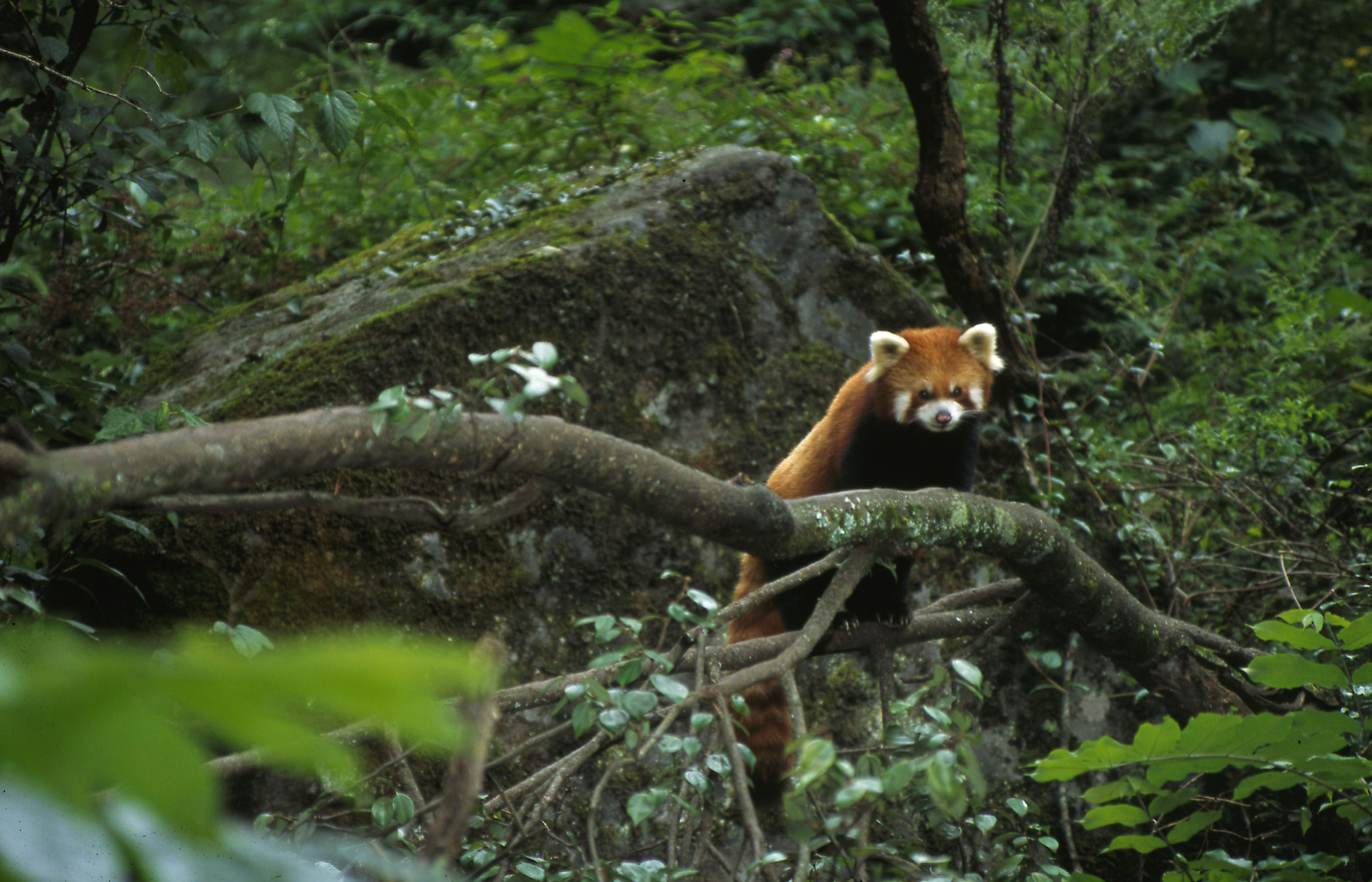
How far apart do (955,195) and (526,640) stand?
2272mm

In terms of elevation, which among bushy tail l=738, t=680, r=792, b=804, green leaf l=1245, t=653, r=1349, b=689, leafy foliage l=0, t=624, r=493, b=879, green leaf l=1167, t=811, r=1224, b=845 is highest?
leafy foliage l=0, t=624, r=493, b=879

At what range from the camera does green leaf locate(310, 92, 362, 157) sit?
2145mm

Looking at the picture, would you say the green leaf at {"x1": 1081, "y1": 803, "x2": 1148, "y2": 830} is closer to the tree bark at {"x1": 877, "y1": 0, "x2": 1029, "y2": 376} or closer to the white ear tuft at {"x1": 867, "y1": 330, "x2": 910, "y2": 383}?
the white ear tuft at {"x1": 867, "y1": 330, "x2": 910, "y2": 383}

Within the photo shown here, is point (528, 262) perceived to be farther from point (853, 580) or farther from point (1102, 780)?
point (1102, 780)

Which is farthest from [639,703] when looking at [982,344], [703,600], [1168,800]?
[982,344]

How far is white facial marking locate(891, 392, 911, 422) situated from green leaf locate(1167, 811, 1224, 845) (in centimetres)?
121

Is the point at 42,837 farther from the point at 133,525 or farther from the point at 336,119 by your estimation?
the point at 336,119

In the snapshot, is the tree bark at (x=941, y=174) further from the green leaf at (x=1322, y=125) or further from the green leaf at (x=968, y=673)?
the green leaf at (x=1322, y=125)

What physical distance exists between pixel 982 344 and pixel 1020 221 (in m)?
2.41

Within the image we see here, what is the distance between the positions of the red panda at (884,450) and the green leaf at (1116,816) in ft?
2.57

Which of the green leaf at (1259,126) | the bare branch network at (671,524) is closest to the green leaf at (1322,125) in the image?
the green leaf at (1259,126)

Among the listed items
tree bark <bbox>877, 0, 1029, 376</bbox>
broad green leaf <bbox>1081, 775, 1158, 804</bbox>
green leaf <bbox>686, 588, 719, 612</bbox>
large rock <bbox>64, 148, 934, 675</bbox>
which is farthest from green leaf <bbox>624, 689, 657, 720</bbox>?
tree bark <bbox>877, 0, 1029, 376</bbox>

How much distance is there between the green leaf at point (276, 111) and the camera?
2078 mm

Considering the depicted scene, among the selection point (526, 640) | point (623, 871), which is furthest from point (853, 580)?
point (526, 640)
